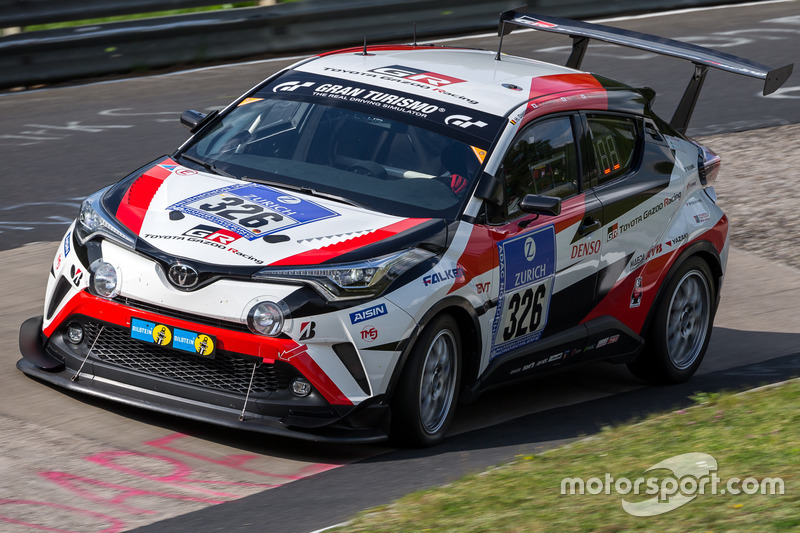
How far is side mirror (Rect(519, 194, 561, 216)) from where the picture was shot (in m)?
6.63

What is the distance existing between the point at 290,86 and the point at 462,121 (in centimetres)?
112

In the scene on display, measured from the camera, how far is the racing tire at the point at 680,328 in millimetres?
8023

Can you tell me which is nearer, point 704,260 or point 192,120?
point 192,120

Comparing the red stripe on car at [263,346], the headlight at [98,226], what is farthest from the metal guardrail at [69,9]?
the red stripe on car at [263,346]

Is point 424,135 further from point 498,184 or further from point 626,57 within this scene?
point 626,57

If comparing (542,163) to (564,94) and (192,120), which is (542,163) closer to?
(564,94)

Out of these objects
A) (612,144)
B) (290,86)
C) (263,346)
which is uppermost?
(290,86)

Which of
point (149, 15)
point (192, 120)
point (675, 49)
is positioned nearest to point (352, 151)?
point (192, 120)

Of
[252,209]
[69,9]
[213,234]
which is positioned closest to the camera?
[213,234]

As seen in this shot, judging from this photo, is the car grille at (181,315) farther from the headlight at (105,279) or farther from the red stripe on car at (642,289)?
the red stripe on car at (642,289)

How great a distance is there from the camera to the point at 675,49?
7.90 meters

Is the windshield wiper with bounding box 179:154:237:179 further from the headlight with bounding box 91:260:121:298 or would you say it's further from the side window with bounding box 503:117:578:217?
the side window with bounding box 503:117:578:217

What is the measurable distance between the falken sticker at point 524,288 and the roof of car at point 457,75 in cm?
78

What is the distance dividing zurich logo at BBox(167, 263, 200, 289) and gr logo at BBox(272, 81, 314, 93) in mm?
1919
